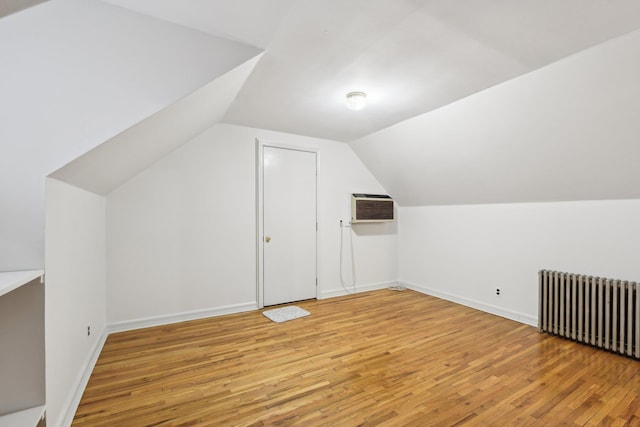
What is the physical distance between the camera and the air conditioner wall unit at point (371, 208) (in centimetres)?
456

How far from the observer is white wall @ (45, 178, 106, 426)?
152 centimetres

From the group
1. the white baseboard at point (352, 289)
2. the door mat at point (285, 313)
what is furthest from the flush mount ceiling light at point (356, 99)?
the white baseboard at point (352, 289)

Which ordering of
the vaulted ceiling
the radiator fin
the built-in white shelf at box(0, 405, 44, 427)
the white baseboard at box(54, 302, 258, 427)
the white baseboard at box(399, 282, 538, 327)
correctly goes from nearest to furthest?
the built-in white shelf at box(0, 405, 44, 427)
the vaulted ceiling
the white baseboard at box(54, 302, 258, 427)
the radiator fin
the white baseboard at box(399, 282, 538, 327)

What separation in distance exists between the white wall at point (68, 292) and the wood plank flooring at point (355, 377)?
23 cm

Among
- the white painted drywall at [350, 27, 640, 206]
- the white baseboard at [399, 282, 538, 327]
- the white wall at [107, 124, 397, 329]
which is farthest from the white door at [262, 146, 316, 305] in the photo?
the white baseboard at [399, 282, 538, 327]

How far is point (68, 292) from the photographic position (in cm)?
183

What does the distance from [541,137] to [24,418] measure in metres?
4.06

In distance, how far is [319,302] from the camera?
4.23 m

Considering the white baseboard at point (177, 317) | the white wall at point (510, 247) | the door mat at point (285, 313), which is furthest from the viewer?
the door mat at point (285, 313)

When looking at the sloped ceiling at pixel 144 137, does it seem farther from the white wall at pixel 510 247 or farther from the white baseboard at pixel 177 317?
the white wall at pixel 510 247

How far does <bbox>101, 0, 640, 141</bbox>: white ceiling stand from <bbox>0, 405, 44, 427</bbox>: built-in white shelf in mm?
2130

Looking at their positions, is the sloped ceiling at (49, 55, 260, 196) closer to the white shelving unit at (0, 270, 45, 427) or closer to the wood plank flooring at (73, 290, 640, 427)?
the white shelving unit at (0, 270, 45, 427)

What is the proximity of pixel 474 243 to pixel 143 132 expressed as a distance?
4.02 metres

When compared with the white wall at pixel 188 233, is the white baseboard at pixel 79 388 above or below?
below
